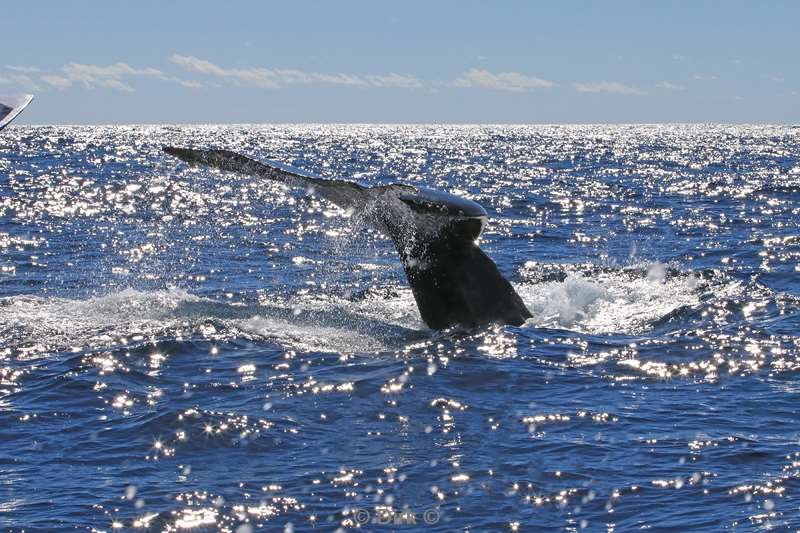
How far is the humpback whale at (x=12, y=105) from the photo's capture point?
9.16m

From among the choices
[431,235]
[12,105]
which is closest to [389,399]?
[431,235]

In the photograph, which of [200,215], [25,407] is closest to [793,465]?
[25,407]

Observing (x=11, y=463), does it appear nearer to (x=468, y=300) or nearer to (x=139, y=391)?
(x=139, y=391)

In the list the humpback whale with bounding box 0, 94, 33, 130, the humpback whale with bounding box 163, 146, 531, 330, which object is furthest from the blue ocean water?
the humpback whale with bounding box 0, 94, 33, 130

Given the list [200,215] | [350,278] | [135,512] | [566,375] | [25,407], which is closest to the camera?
[135,512]

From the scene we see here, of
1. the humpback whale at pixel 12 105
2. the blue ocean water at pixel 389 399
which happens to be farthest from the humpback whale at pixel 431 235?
the humpback whale at pixel 12 105

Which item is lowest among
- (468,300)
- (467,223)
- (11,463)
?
(11,463)

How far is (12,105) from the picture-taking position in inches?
384

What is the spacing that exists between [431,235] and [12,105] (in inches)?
156

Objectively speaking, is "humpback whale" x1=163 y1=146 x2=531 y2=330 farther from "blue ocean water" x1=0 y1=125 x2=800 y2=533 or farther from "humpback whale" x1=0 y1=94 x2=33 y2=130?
"humpback whale" x1=0 y1=94 x2=33 y2=130

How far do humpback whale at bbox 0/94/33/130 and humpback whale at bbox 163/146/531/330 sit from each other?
1.45 meters

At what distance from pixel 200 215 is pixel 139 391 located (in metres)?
22.2

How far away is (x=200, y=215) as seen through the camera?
101ft

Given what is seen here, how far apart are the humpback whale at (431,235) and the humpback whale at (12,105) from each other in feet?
4.76
